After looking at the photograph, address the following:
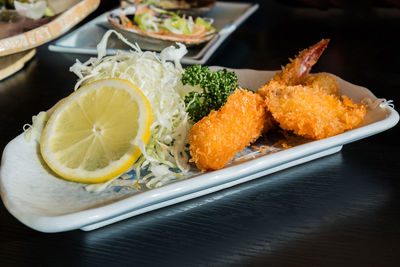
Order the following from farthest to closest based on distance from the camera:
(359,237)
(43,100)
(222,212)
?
(43,100) → (222,212) → (359,237)

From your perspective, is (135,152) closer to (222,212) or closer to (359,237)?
(222,212)

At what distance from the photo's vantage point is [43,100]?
107 inches

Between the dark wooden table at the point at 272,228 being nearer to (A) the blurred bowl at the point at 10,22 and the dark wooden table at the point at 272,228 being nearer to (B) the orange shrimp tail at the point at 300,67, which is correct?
(B) the orange shrimp tail at the point at 300,67

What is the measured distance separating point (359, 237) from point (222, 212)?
46cm

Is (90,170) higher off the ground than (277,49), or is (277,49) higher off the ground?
(90,170)

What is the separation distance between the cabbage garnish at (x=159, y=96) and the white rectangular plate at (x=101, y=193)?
179 mm

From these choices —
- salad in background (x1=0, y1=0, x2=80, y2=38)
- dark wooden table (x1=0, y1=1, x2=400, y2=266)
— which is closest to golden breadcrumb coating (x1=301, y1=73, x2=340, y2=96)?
dark wooden table (x1=0, y1=1, x2=400, y2=266)

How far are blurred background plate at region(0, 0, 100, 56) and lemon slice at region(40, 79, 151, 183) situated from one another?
944mm

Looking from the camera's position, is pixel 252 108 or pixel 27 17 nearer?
pixel 252 108

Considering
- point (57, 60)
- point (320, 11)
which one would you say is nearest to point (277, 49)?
point (320, 11)

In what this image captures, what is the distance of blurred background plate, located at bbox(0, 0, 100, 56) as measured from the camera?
8.39 ft

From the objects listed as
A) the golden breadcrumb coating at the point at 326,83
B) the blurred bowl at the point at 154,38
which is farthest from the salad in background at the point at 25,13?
the golden breadcrumb coating at the point at 326,83

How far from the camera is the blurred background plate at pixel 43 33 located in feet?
8.39

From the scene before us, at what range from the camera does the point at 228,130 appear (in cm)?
172
